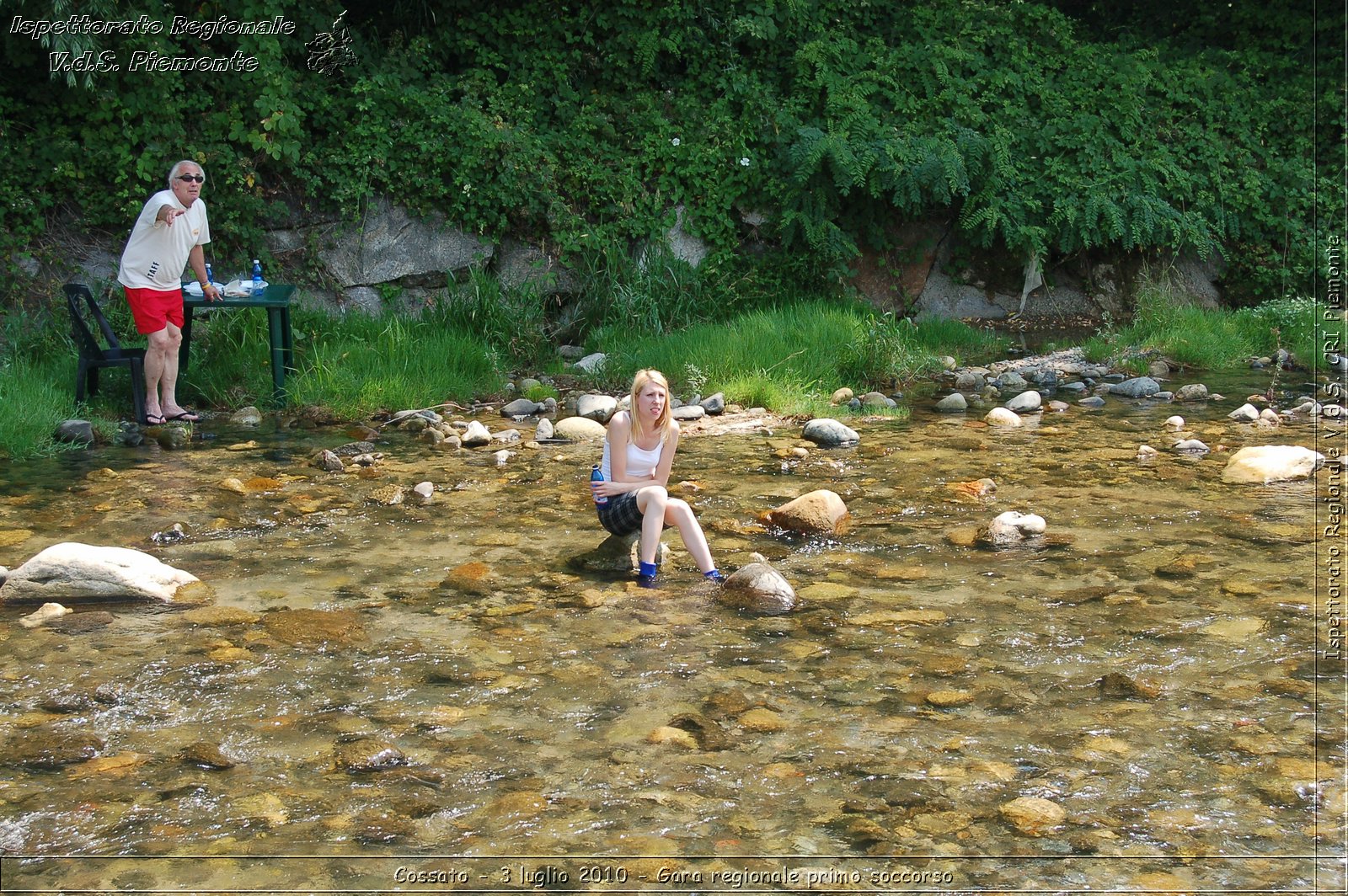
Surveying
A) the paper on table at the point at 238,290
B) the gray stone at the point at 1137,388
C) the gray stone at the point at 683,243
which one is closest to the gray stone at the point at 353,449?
the paper on table at the point at 238,290

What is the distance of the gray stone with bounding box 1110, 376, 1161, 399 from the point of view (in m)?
9.55

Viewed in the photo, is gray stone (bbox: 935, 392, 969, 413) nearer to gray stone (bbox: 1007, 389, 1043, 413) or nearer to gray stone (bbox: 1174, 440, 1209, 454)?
gray stone (bbox: 1007, 389, 1043, 413)

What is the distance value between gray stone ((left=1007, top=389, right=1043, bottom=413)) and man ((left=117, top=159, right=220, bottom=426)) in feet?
19.1

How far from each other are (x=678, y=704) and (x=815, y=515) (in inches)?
81.9

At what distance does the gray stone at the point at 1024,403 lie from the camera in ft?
29.4

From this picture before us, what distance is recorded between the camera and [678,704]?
406 centimetres

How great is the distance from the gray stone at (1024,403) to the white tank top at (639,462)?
4245mm

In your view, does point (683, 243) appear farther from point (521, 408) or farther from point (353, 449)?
point (353, 449)

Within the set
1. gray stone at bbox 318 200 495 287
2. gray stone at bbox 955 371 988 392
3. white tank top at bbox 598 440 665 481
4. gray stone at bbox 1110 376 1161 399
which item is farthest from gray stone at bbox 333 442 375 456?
gray stone at bbox 1110 376 1161 399

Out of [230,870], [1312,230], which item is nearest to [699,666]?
[230,870]

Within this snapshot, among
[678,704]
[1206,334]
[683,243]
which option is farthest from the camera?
[683,243]

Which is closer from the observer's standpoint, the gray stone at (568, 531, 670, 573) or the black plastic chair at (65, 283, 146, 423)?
the gray stone at (568, 531, 670, 573)

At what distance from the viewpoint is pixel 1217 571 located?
17.4 ft

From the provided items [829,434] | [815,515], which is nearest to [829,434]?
[829,434]
